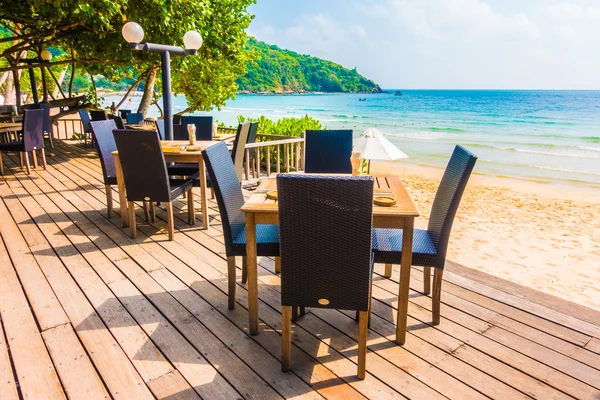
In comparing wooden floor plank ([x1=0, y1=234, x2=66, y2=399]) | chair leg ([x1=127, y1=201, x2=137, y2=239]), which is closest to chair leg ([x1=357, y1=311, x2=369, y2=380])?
wooden floor plank ([x1=0, y1=234, x2=66, y2=399])

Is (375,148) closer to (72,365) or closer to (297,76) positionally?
(72,365)

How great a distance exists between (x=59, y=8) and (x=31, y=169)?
117 inches

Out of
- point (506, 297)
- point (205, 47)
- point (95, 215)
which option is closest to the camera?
point (506, 297)

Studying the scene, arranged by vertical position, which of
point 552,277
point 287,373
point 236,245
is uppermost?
point 236,245

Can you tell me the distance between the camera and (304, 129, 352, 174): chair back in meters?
3.70

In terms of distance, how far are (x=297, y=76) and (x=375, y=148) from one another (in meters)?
66.8

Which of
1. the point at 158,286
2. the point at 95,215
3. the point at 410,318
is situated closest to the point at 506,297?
the point at 410,318

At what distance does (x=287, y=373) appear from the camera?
1.89 meters

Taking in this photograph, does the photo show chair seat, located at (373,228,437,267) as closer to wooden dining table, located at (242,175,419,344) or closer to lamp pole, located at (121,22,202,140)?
wooden dining table, located at (242,175,419,344)

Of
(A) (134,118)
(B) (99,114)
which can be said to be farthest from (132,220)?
(A) (134,118)

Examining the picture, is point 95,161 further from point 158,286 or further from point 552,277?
point 552,277

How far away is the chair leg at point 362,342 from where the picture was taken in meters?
1.81

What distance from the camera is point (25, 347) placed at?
207cm

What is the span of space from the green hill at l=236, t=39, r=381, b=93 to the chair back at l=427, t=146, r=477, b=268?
51192 mm
